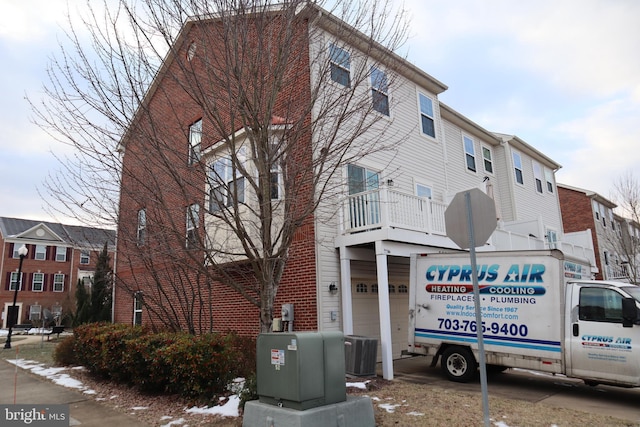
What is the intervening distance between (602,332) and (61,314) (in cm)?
3994

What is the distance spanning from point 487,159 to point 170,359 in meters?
16.7

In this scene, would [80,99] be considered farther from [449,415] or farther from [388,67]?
[449,415]

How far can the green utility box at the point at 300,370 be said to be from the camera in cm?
531

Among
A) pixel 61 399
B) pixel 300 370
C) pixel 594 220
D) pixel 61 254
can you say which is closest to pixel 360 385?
pixel 300 370

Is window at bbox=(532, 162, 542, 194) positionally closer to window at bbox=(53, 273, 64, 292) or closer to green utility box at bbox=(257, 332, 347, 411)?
green utility box at bbox=(257, 332, 347, 411)

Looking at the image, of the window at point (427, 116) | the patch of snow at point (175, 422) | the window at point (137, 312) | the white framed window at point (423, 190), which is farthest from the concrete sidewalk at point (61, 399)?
the window at point (427, 116)

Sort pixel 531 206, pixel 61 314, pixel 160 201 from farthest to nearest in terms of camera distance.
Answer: pixel 61 314
pixel 531 206
pixel 160 201

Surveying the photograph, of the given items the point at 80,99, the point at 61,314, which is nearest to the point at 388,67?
the point at 80,99

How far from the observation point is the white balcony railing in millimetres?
9891

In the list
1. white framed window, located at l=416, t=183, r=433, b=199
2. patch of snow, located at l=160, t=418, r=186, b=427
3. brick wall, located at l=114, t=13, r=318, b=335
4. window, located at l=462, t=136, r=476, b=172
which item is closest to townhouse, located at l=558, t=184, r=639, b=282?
window, located at l=462, t=136, r=476, b=172

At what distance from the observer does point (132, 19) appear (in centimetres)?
723

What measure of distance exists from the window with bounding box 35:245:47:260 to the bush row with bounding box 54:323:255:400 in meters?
39.2

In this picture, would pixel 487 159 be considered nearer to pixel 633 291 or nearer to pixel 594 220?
pixel 633 291

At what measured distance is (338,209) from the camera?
32.0 feet
